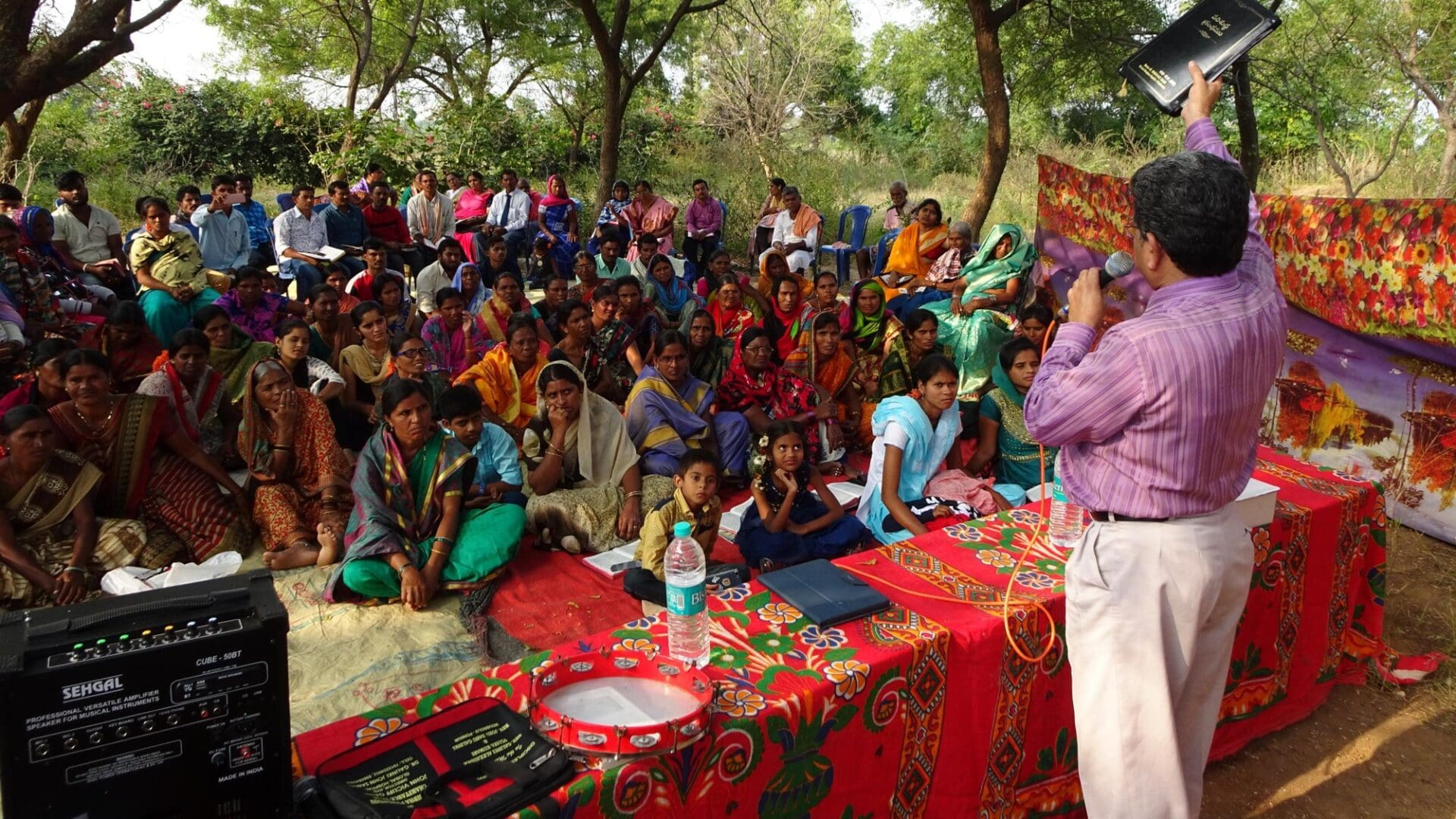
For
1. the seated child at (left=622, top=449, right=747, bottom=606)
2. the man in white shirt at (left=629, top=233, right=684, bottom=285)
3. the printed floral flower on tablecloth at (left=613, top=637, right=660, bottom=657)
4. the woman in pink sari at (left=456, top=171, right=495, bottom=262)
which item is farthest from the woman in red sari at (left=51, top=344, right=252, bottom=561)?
the woman in pink sari at (left=456, top=171, right=495, bottom=262)

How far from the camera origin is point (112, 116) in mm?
15141

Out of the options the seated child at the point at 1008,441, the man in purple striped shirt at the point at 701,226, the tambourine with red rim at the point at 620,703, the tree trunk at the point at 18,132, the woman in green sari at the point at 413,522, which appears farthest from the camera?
the man in purple striped shirt at the point at 701,226

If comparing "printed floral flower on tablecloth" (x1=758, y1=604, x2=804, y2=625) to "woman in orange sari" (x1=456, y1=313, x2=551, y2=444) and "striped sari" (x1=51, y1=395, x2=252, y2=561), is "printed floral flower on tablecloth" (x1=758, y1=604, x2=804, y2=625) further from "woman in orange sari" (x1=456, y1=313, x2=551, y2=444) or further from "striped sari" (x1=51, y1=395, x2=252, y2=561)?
"woman in orange sari" (x1=456, y1=313, x2=551, y2=444)

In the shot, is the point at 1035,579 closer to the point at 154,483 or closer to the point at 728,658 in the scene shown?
the point at 728,658

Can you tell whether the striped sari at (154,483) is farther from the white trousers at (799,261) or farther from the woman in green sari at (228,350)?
the white trousers at (799,261)

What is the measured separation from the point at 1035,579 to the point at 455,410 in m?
2.79

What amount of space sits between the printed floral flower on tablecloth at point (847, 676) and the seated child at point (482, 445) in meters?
2.54

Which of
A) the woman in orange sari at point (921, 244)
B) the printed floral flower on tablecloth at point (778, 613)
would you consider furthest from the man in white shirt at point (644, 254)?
the printed floral flower on tablecloth at point (778, 613)

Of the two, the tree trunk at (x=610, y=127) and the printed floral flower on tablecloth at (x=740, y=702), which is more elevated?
the tree trunk at (x=610, y=127)

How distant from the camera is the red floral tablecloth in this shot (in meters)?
1.91

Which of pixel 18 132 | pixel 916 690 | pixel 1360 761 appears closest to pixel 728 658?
pixel 916 690

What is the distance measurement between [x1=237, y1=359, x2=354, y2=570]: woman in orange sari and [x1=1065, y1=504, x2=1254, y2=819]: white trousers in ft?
11.0

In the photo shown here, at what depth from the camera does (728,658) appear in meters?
2.13

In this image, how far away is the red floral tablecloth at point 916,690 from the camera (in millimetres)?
1907
